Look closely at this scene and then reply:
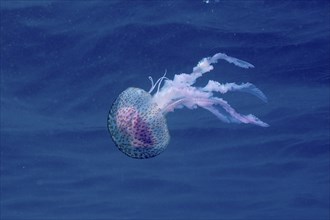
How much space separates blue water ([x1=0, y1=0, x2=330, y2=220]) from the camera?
35.7ft

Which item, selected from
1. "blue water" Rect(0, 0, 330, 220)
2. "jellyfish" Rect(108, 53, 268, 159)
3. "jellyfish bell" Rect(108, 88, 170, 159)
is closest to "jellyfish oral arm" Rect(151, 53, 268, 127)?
"jellyfish" Rect(108, 53, 268, 159)

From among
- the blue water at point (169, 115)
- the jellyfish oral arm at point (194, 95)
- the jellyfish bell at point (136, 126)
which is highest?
the blue water at point (169, 115)

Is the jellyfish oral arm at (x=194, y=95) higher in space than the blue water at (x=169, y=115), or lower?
lower

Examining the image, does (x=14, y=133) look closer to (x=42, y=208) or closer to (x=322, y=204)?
(x=42, y=208)

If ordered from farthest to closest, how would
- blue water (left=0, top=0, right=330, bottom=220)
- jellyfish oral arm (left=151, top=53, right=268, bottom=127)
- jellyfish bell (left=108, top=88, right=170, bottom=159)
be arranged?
blue water (left=0, top=0, right=330, bottom=220), jellyfish oral arm (left=151, top=53, right=268, bottom=127), jellyfish bell (left=108, top=88, right=170, bottom=159)

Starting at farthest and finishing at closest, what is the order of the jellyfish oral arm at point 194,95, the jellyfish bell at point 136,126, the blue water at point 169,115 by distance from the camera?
the blue water at point 169,115 → the jellyfish oral arm at point 194,95 → the jellyfish bell at point 136,126

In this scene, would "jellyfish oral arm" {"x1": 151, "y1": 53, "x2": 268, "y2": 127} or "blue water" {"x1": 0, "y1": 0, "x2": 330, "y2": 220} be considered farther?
"blue water" {"x1": 0, "y1": 0, "x2": 330, "y2": 220}

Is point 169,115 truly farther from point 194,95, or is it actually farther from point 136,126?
point 136,126

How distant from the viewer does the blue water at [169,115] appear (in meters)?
10.9

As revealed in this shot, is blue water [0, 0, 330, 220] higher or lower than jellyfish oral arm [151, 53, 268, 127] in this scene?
higher

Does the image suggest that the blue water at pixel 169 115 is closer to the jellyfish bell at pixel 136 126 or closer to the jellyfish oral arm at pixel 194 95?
the jellyfish oral arm at pixel 194 95

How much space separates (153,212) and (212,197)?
5237 millimetres

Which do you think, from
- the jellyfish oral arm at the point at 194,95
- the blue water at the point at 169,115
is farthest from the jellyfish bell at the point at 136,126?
the blue water at the point at 169,115

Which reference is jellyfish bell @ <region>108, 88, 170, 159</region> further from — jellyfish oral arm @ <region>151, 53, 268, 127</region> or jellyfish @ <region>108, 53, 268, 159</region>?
jellyfish oral arm @ <region>151, 53, 268, 127</region>
